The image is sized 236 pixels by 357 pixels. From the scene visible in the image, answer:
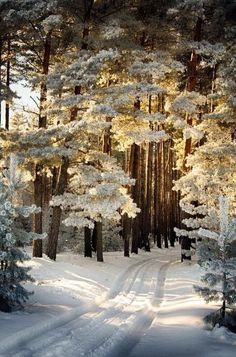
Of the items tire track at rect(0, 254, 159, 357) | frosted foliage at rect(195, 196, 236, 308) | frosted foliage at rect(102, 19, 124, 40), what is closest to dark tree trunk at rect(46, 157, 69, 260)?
frosted foliage at rect(102, 19, 124, 40)

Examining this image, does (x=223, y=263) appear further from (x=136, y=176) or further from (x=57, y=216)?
(x=136, y=176)

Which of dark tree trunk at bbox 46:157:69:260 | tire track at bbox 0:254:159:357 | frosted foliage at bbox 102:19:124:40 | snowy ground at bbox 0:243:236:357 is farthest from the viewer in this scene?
dark tree trunk at bbox 46:157:69:260

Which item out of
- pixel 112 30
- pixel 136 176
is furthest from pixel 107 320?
pixel 136 176

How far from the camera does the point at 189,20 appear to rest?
20.4m

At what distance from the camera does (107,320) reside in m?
9.74

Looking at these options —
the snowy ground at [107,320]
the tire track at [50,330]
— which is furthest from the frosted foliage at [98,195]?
the tire track at [50,330]

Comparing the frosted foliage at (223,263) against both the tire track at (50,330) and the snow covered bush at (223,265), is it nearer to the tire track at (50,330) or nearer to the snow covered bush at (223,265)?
the snow covered bush at (223,265)

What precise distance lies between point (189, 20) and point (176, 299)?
13.2m

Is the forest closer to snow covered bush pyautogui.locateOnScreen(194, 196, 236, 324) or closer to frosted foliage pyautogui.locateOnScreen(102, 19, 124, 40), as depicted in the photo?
frosted foliage pyautogui.locateOnScreen(102, 19, 124, 40)

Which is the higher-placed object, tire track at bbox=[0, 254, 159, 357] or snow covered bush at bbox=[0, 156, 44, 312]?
snow covered bush at bbox=[0, 156, 44, 312]

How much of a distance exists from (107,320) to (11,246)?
2.63m

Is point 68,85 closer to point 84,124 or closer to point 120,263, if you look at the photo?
point 84,124

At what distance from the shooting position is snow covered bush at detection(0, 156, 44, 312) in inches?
360

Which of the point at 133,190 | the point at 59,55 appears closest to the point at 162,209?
the point at 133,190
